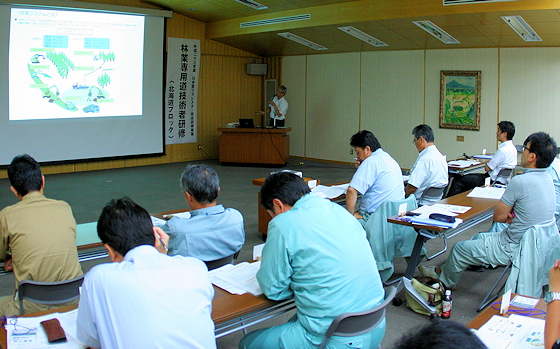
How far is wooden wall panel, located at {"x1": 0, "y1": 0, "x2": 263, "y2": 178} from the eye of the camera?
11492 mm

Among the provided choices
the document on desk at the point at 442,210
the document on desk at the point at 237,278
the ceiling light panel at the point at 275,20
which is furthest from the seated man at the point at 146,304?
the ceiling light panel at the point at 275,20

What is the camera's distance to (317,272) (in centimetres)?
211

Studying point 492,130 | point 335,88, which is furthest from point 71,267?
point 335,88

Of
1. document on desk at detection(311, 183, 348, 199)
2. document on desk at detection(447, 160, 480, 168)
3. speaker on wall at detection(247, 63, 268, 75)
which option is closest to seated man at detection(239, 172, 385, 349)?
document on desk at detection(311, 183, 348, 199)

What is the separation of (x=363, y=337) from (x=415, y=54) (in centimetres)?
891

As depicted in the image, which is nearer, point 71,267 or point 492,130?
point 71,267

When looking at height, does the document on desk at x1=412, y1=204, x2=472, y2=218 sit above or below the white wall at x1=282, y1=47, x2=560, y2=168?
below

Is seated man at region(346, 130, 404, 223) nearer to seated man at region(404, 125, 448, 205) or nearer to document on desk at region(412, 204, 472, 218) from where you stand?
document on desk at region(412, 204, 472, 218)

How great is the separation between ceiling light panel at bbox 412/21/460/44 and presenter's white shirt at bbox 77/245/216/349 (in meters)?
7.66

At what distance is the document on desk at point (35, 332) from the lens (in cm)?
180

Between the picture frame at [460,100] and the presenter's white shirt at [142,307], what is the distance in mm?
8875

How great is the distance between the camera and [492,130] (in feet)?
30.8

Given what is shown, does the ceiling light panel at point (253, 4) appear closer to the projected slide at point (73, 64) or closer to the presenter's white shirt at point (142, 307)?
the projected slide at point (73, 64)

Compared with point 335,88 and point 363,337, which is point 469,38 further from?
point 363,337
